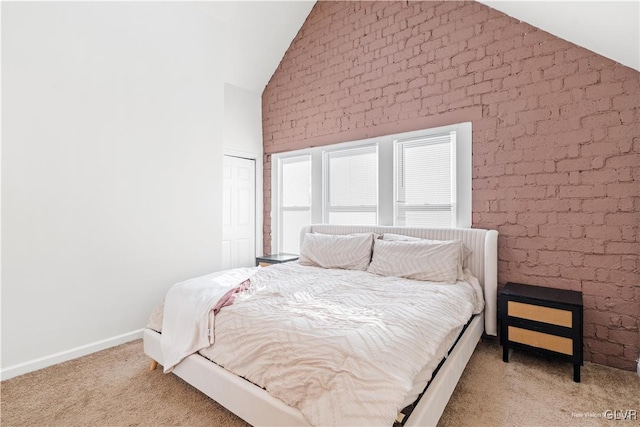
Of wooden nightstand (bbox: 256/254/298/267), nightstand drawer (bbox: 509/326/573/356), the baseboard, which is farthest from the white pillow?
the baseboard

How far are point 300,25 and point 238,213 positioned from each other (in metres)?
2.64

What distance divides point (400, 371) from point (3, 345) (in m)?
2.73

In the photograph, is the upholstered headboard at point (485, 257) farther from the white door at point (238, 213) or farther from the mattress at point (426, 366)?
the white door at point (238, 213)

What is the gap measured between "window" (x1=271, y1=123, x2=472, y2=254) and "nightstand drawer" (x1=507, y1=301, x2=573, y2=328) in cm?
86

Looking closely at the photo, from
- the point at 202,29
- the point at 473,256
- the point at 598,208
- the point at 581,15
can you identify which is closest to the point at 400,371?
the point at 473,256

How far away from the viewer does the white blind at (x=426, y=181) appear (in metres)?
3.08

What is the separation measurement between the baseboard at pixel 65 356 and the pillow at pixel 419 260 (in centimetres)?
226

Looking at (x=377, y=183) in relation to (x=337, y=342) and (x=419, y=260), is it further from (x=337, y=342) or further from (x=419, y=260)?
(x=337, y=342)

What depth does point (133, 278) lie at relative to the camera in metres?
2.92

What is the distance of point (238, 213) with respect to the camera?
436cm

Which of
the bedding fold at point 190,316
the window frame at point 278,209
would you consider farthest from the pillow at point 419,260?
the window frame at point 278,209

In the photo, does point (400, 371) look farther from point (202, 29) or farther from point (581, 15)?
point (202, 29)

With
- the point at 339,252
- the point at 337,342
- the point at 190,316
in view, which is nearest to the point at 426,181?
the point at 339,252

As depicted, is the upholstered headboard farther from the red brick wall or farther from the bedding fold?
the bedding fold
